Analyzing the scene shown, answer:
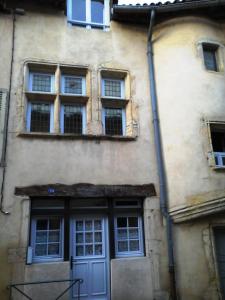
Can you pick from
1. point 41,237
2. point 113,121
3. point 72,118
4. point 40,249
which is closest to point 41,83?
point 72,118

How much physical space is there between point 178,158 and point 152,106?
5.07 ft

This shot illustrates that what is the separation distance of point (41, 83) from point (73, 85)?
821 mm

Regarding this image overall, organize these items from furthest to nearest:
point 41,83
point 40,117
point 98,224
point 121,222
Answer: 1. point 41,83
2. point 40,117
3. point 121,222
4. point 98,224

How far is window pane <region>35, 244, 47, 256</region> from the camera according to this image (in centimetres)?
678

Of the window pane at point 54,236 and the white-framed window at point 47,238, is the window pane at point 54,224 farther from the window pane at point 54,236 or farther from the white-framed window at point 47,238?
the window pane at point 54,236

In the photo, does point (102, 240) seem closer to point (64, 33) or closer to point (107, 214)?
point (107, 214)

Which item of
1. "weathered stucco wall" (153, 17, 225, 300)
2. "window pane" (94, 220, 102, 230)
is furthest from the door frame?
"weathered stucco wall" (153, 17, 225, 300)

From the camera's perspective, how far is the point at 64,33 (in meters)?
8.47

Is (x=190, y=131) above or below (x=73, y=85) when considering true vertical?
below

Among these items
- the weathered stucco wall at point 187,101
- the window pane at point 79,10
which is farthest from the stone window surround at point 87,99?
the window pane at point 79,10

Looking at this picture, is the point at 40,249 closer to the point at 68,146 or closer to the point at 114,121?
the point at 68,146

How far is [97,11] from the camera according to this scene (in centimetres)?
926

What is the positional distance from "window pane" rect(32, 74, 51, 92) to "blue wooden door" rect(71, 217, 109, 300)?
3.37 metres

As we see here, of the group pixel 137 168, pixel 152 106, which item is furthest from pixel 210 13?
pixel 137 168
